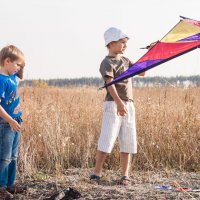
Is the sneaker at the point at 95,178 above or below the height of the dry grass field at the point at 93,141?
below

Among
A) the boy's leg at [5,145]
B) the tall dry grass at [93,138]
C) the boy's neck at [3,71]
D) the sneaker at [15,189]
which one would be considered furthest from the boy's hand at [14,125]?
the tall dry grass at [93,138]

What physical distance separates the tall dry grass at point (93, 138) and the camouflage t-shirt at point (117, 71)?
0.79 metres

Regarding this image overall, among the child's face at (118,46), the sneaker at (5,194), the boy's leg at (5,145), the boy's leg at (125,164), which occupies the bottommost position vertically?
the sneaker at (5,194)

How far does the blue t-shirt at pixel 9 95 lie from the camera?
404cm

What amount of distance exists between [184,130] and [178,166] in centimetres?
58

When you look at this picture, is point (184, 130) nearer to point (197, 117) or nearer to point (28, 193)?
point (197, 117)

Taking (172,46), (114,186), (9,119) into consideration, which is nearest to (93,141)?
(114,186)

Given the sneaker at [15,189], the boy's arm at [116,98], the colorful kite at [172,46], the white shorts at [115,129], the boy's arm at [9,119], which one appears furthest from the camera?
the white shorts at [115,129]

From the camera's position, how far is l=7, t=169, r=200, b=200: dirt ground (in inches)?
158

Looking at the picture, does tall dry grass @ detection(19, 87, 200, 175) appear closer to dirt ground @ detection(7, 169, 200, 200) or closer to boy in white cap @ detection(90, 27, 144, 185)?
dirt ground @ detection(7, 169, 200, 200)

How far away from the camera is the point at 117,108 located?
4.47 metres

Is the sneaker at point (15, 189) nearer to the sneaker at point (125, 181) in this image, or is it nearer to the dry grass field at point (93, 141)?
the dry grass field at point (93, 141)

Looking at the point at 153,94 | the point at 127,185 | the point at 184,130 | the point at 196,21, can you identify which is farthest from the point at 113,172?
the point at 153,94

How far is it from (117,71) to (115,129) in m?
0.52
